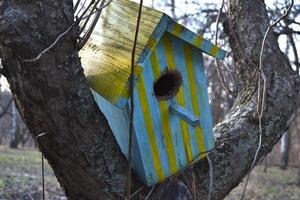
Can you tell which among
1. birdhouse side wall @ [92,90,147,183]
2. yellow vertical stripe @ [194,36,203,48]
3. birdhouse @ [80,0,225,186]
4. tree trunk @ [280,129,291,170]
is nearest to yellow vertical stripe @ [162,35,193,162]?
birdhouse @ [80,0,225,186]

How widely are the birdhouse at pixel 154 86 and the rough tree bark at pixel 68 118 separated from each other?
0.10 meters

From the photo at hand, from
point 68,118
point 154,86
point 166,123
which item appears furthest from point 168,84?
point 68,118

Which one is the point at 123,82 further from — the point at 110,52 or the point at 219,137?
the point at 219,137

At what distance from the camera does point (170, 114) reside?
1.78m

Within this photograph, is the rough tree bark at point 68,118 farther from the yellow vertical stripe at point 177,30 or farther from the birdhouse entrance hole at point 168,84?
the yellow vertical stripe at point 177,30

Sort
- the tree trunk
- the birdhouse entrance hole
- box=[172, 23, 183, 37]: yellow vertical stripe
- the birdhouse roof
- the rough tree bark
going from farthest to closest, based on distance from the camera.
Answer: the tree trunk
the birdhouse entrance hole
box=[172, 23, 183, 37]: yellow vertical stripe
the birdhouse roof
the rough tree bark

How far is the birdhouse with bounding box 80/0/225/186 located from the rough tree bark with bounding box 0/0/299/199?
102mm

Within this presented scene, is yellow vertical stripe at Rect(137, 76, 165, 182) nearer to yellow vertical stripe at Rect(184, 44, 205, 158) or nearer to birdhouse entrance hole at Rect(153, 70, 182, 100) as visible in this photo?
birdhouse entrance hole at Rect(153, 70, 182, 100)

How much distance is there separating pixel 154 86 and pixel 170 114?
0.15 metres

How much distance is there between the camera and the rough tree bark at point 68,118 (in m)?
1.24

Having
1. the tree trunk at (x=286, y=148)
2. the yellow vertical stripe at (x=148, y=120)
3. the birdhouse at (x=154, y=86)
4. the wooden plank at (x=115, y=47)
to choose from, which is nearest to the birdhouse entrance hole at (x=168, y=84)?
the birdhouse at (x=154, y=86)

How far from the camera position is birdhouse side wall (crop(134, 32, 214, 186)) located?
5.58 feet

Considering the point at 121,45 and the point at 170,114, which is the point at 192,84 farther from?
the point at 121,45

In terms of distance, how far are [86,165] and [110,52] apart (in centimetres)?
53
